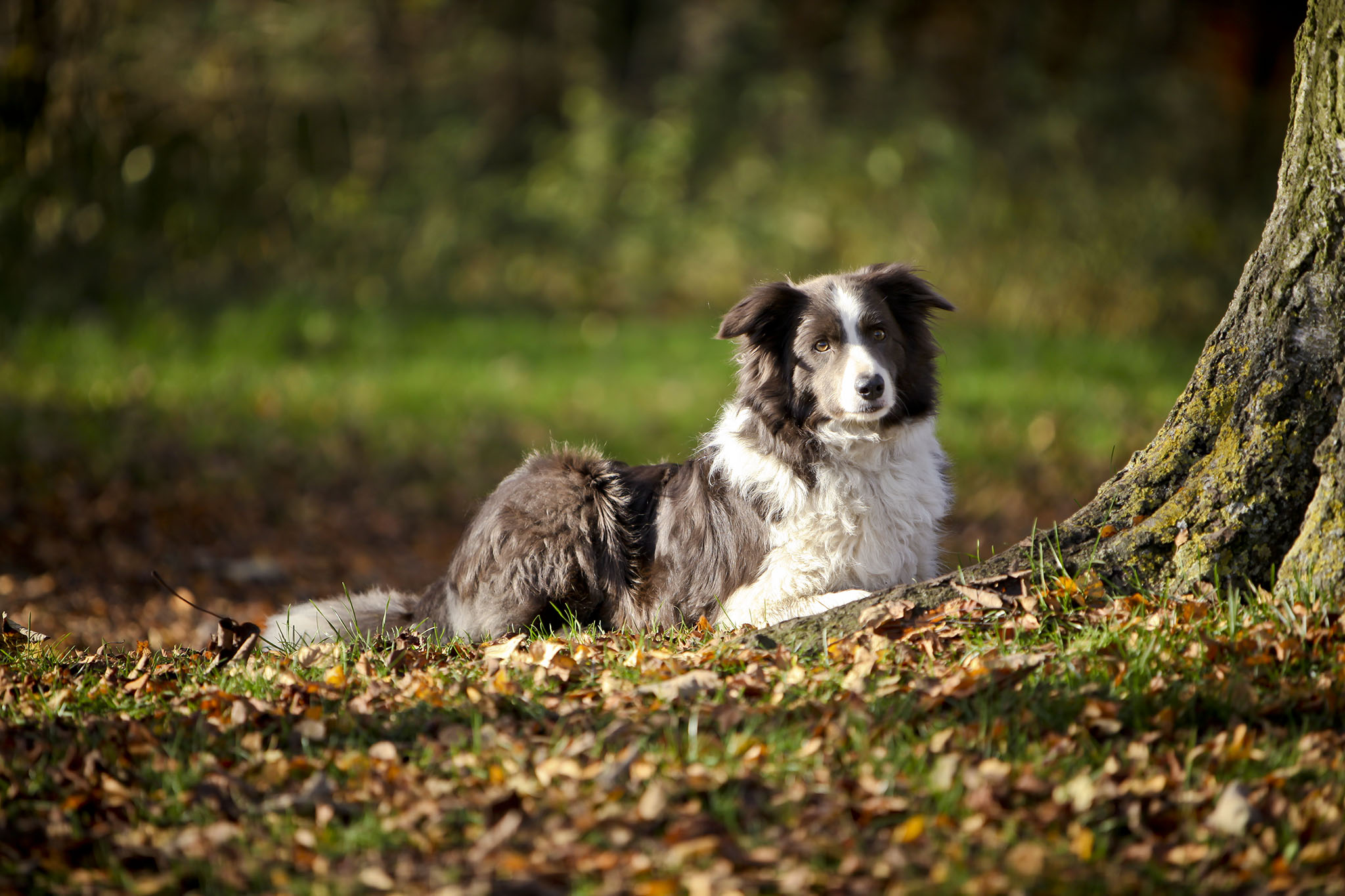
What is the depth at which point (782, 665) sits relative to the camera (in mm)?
3855

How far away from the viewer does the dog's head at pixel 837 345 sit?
15.8ft

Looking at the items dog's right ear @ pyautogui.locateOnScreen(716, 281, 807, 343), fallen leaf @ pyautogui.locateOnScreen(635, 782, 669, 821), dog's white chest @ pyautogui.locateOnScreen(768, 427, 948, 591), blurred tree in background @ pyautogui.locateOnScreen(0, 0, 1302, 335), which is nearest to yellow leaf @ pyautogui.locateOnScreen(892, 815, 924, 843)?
fallen leaf @ pyautogui.locateOnScreen(635, 782, 669, 821)

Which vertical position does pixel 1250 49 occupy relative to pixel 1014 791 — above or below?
above

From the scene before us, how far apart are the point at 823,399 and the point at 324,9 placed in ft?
49.7

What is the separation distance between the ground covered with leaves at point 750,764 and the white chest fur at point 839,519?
61 cm

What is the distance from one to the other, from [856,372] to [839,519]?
63cm

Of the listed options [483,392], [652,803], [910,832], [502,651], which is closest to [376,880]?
[652,803]

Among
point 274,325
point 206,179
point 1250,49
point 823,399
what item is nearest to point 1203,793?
point 823,399

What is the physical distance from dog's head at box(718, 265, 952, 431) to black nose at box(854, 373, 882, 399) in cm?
4

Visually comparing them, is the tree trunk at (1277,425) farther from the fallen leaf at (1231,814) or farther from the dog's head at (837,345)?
the fallen leaf at (1231,814)

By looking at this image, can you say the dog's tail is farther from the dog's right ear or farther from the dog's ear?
the dog's ear

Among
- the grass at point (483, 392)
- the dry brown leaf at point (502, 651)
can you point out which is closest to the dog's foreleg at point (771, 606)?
the dry brown leaf at point (502, 651)

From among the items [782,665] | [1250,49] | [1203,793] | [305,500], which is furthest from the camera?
[1250,49]

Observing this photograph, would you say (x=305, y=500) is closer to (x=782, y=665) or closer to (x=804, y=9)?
(x=782, y=665)
